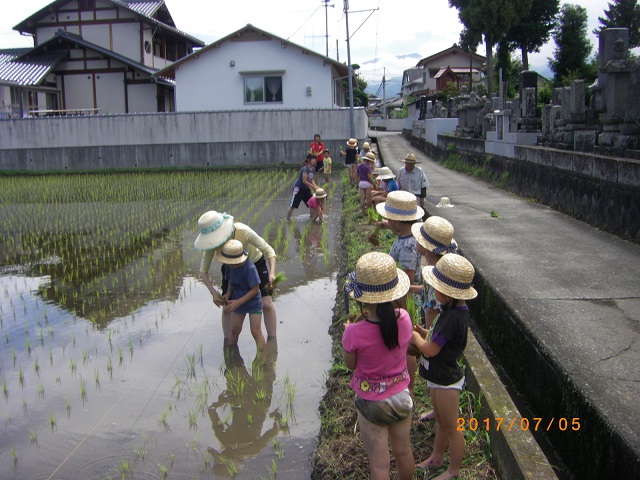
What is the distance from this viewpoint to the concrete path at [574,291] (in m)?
3.73

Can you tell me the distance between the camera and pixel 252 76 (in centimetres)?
2888

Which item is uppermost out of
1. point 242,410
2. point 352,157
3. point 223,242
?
point 352,157

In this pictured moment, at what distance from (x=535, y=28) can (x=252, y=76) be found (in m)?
22.0

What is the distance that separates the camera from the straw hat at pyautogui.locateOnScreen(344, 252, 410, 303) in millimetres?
3197

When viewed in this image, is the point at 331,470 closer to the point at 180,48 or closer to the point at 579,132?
the point at 579,132

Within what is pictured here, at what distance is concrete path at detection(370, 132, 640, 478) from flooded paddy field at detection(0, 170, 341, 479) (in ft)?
5.88

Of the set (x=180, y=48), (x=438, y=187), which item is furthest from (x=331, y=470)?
(x=180, y=48)

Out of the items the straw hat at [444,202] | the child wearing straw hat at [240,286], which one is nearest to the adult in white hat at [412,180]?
the straw hat at [444,202]

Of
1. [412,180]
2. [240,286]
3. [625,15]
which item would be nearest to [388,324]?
[240,286]

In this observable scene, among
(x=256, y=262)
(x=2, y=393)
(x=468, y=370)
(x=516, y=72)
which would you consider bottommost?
(x=2, y=393)

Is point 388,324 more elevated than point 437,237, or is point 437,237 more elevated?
point 437,237

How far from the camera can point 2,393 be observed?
208 inches

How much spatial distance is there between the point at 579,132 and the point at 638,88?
2.18 meters

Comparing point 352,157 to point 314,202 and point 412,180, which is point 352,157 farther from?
point 412,180
